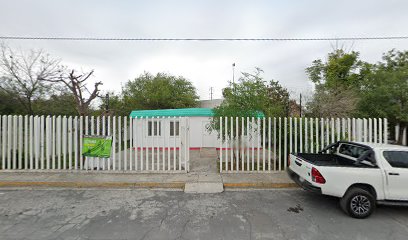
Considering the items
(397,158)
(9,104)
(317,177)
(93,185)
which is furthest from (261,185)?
(9,104)

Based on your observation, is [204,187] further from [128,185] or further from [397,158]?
[397,158]

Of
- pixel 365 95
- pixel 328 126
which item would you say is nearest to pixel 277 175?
pixel 328 126

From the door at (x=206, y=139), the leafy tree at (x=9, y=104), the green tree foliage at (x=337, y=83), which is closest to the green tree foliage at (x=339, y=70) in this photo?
the green tree foliage at (x=337, y=83)

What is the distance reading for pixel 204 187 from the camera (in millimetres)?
6270

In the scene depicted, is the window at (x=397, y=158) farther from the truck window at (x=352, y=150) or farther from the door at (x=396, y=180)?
the truck window at (x=352, y=150)

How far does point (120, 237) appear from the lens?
358cm

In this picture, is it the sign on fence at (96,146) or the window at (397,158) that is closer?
the window at (397,158)

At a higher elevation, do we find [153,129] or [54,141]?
[153,129]

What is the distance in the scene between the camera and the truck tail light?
4426 millimetres

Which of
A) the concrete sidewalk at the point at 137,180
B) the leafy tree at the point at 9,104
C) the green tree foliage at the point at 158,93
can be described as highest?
the green tree foliage at the point at 158,93

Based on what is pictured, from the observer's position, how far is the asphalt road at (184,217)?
372cm

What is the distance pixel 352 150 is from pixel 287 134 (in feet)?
8.48

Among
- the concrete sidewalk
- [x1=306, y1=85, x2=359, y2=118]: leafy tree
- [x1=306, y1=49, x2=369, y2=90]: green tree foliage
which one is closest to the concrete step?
the concrete sidewalk

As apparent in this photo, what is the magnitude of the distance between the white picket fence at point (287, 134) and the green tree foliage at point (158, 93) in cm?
1900
